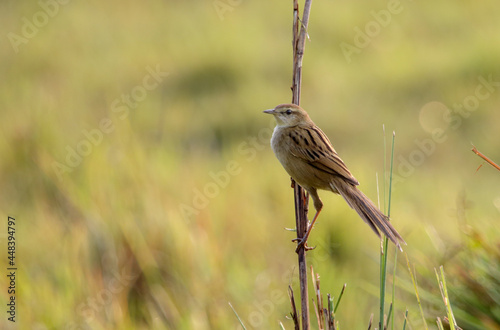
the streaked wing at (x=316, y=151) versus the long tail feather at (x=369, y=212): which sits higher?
the streaked wing at (x=316, y=151)

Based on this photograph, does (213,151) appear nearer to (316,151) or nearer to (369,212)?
(316,151)

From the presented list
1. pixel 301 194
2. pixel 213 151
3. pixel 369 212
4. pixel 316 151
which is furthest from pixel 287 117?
pixel 213 151

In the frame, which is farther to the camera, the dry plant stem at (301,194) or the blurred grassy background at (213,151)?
the blurred grassy background at (213,151)

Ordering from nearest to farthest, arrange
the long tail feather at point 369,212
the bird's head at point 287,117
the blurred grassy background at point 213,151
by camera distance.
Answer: the long tail feather at point 369,212, the bird's head at point 287,117, the blurred grassy background at point 213,151

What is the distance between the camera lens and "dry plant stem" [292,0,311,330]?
1.79 m

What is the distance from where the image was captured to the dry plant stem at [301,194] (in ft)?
5.87

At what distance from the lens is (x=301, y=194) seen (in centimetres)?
216

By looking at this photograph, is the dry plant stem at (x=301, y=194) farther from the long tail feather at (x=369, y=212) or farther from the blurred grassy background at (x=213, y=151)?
the blurred grassy background at (x=213, y=151)

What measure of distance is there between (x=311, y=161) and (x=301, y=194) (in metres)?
0.28

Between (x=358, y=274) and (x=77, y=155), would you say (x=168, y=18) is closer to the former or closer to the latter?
(x=77, y=155)

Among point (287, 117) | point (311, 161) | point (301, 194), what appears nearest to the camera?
point (301, 194)

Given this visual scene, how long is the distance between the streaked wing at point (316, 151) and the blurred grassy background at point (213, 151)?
2.19 ft

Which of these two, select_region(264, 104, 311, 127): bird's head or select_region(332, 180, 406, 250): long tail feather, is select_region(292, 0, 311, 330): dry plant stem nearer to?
select_region(332, 180, 406, 250): long tail feather

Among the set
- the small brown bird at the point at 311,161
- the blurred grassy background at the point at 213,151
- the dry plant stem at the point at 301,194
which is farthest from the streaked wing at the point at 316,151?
the blurred grassy background at the point at 213,151
